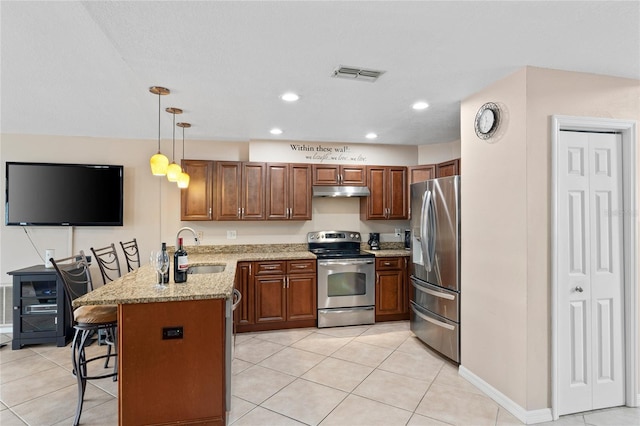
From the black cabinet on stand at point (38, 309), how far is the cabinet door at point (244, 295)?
170 cm

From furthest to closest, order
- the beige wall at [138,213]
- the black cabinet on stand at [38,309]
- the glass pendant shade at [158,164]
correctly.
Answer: the beige wall at [138,213]
the black cabinet on stand at [38,309]
the glass pendant shade at [158,164]

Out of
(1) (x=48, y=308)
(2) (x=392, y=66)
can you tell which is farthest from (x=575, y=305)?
(1) (x=48, y=308)

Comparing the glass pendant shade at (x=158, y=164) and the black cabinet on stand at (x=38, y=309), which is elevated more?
the glass pendant shade at (x=158, y=164)

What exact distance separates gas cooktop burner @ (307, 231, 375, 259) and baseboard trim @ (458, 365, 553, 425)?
2214 mm

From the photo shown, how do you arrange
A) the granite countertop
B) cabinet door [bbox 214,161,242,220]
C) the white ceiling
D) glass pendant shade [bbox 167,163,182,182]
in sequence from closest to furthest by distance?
the white ceiling < the granite countertop < glass pendant shade [bbox 167,163,182,182] < cabinet door [bbox 214,161,242,220]

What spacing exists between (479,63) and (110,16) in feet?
7.36

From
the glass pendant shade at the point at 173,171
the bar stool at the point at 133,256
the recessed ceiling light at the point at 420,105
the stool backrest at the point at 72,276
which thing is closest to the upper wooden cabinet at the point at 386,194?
the recessed ceiling light at the point at 420,105

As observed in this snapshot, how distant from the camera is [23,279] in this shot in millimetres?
3760

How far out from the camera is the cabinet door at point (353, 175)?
15.5ft

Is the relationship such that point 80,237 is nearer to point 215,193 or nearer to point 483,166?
point 215,193

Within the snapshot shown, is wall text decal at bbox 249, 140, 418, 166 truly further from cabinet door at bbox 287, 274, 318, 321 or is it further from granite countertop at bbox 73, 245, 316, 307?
granite countertop at bbox 73, 245, 316, 307

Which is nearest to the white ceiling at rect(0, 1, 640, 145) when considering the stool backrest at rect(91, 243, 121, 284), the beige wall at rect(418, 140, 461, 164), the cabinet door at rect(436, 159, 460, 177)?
the cabinet door at rect(436, 159, 460, 177)

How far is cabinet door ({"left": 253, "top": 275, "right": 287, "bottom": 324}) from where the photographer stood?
4.18 metres

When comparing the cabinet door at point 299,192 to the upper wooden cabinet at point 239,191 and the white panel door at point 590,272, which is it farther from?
the white panel door at point 590,272
